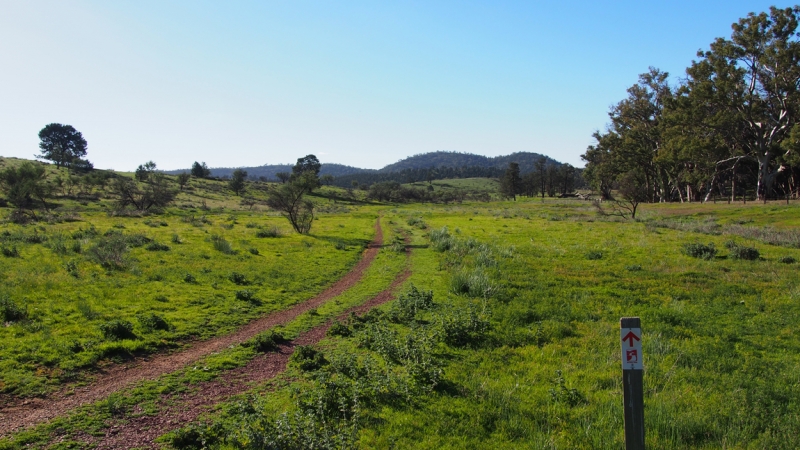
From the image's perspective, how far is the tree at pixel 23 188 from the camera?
2372 inches

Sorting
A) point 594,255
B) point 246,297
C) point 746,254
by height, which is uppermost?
point 746,254

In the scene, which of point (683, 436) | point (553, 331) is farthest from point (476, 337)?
point (683, 436)

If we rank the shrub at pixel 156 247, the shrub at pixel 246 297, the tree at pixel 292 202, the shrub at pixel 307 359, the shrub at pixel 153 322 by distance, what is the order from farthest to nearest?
the tree at pixel 292 202, the shrub at pixel 156 247, the shrub at pixel 246 297, the shrub at pixel 153 322, the shrub at pixel 307 359

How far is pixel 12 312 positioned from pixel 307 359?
9.61 m

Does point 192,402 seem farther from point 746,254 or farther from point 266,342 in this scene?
point 746,254

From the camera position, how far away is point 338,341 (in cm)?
1190

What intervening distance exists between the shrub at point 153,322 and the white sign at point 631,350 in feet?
41.8

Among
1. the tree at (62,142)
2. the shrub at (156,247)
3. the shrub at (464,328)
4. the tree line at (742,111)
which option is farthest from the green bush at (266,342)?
the tree at (62,142)

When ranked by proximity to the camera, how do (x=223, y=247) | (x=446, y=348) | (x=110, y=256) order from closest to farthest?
Result: 1. (x=446, y=348)
2. (x=110, y=256)
3. (x=223, y=247)

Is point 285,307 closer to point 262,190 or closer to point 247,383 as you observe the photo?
point 247,383

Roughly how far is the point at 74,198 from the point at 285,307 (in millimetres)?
86779

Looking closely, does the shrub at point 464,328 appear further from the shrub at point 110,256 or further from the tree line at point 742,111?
the tree line at point 742,111

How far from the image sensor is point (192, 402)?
8438mm

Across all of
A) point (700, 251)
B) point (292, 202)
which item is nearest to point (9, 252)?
point (292, 202)
